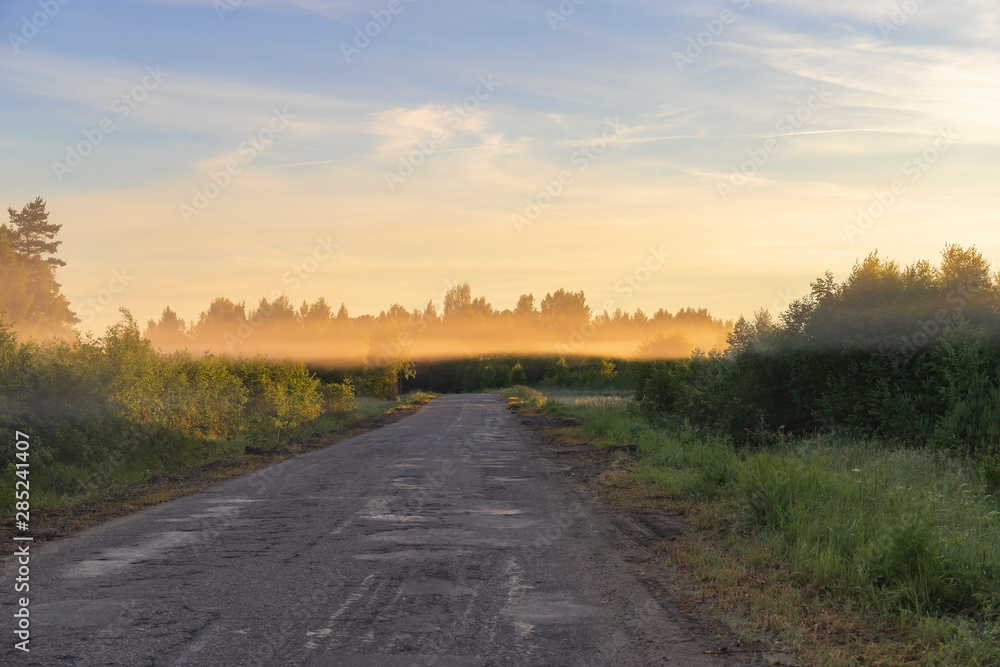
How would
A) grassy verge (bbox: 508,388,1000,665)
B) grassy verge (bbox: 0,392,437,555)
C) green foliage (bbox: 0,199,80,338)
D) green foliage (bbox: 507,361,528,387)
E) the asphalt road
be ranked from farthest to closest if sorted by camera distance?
green foliage (bbox: 507,361,528,387) < green foliage (bbox: 0,199,80,338) < grassy verge (bbox: 0,392,437,555) < grassy verge (bbox: 508,388,1000,665) < the asphalt road

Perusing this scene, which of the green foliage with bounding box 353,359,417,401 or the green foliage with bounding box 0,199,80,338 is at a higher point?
the green foliage with bounding box 0,199,80,338

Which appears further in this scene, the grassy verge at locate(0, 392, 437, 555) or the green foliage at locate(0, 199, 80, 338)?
the green foliage at locate(0, 199, 80, 338)

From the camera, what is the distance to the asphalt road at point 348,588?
559cm

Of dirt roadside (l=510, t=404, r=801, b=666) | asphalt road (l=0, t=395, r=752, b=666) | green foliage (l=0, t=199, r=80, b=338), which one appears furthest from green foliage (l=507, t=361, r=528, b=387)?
asphalt road (l=0, t=395, r=752, b=666)

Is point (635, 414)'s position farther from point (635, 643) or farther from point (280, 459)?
point (635, 643)

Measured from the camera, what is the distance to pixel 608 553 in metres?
9.27

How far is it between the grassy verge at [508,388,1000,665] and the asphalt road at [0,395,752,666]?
38.7 inches

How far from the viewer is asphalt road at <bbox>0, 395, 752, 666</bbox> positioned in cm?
559

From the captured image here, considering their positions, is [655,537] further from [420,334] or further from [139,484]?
[420,334]

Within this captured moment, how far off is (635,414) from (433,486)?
72.3 ft

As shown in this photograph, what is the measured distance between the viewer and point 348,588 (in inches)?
288

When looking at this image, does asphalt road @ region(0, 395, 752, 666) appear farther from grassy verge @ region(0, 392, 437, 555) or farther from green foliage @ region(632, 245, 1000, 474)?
green foliage @ region(632, 245, 1000, 474)

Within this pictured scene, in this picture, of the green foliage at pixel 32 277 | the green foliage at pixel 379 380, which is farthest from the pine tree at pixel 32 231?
the green foliage at pixel 379 380

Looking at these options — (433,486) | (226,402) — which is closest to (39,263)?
(226,402)
